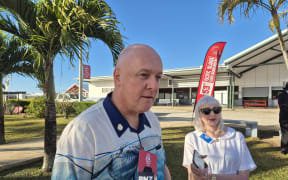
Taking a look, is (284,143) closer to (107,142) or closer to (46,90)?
(107,142)

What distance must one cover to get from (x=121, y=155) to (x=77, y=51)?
261 centimetres

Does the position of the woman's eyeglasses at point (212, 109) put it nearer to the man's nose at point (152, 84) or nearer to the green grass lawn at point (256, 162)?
the man's nose at point (152, 84)

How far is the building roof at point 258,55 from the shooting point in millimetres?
13641

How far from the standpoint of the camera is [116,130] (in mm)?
1003

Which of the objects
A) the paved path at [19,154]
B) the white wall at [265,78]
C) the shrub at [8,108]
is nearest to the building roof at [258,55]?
the white wall at [265,78]

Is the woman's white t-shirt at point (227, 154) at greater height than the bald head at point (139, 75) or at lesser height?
lesser

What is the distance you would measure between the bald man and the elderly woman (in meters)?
0.97

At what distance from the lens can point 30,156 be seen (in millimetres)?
4434

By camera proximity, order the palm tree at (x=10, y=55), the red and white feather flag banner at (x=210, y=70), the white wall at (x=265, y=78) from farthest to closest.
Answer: the white wall at (x=265, y=78)
the red and white feather flag banner at (x=210, y=70)
the palm tree at (x=10, y=55)

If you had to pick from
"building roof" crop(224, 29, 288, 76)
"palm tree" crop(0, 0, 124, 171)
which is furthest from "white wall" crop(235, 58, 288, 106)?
"palm tree" crop(0, 0, 124, 171)

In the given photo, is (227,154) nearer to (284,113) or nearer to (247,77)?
(284,113)

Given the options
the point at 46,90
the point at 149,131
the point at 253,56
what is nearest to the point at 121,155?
the point at 149,131

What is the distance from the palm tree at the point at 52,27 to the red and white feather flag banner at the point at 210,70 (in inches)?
142

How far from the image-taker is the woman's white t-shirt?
179 centimetres
